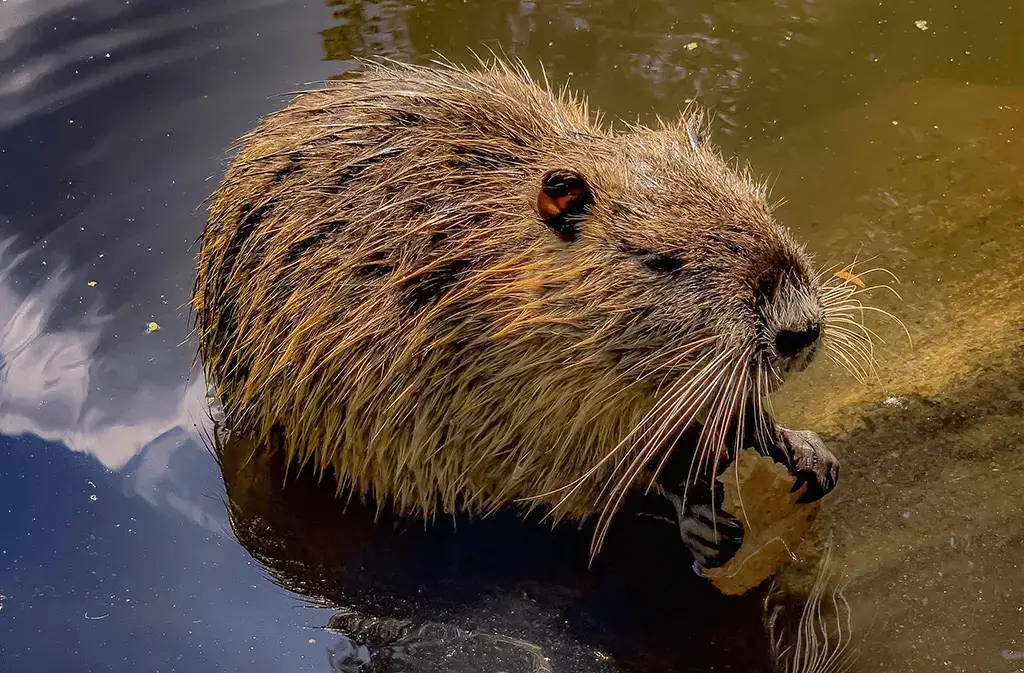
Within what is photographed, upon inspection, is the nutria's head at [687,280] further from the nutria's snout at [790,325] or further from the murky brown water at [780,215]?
the murky brown water at [780,215]

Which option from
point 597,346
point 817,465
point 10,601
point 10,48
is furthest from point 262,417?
point 10,48

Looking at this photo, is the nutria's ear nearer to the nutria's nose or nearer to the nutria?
the nutria

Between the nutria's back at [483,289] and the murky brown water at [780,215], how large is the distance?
0.40 metres

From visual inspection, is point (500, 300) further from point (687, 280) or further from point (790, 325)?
point (790, 325)

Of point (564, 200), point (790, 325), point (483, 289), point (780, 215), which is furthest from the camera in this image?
point (780, 215)

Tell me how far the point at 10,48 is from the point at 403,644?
2.70 m

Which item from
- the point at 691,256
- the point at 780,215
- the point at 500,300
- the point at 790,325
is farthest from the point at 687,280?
the point at 780,215

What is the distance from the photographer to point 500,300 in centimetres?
208

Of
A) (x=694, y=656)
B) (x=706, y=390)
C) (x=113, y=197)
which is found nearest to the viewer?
(x=706, y=390)

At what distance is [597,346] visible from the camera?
200 cm

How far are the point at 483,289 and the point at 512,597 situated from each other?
83 cm

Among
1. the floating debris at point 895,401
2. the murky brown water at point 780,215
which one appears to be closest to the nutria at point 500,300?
the murky brown water at point 780,215

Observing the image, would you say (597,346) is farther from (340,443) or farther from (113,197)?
(113,197)

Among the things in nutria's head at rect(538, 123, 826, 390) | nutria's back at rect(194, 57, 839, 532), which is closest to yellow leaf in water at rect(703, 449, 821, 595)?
nutria's back at rect(194, 57, 839, 532)
